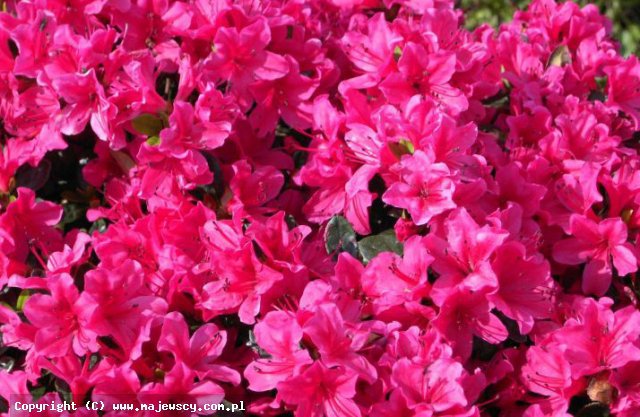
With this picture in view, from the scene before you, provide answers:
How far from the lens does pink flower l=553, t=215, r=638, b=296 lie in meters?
1.76

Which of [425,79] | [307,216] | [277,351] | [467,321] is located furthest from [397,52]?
[277,351]

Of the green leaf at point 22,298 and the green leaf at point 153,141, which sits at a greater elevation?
the green leaf at point 153,141

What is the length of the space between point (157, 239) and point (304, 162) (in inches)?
16.3

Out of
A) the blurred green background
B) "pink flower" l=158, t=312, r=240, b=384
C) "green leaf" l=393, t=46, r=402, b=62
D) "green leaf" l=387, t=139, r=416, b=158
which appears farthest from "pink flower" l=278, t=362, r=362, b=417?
the blurred green background

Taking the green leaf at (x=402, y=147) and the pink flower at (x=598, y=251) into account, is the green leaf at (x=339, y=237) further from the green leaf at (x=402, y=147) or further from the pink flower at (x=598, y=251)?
the pink flower at (x=598, y=251)

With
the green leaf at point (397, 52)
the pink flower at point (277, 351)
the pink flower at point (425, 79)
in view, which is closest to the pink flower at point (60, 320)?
the pink flower at point (277, 351)

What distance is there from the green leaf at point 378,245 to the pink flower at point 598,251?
352mm

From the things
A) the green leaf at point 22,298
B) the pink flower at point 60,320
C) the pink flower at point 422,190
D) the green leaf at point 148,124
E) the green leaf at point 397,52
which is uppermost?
the green leaf at point 397,52

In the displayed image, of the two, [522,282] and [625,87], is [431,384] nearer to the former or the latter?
[522,282]

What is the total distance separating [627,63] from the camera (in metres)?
2.19

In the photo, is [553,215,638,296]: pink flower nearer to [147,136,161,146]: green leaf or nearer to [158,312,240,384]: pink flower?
[158,312,240,384]: pink flower

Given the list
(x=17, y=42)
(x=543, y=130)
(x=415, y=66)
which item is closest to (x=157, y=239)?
(x=17, y=42)

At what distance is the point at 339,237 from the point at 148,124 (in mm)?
479

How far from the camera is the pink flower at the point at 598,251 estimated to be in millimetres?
1758
